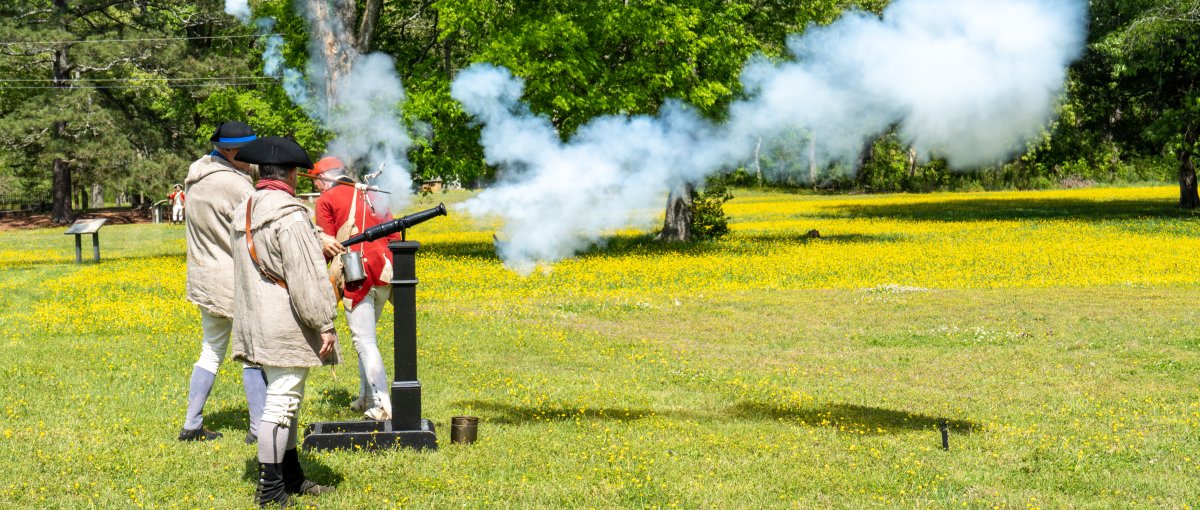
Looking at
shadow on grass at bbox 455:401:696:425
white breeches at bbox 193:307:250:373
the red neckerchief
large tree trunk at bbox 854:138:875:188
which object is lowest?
shadow on grass at bbox 455:401:696:425

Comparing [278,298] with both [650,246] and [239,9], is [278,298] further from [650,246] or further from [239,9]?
[239,9]

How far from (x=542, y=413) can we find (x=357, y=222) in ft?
7.32

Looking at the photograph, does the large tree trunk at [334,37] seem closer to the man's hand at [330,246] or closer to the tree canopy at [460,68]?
the tree canopy at [460,68]

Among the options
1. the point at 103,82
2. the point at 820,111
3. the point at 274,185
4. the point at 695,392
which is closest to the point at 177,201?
the point at 103,82

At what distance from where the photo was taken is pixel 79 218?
57.6m

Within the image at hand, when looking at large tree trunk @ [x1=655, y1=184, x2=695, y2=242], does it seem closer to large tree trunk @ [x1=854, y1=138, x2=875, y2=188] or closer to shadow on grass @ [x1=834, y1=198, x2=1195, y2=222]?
shadow on grass @ [x1=834, y1=198, x2=1195, y2=222]

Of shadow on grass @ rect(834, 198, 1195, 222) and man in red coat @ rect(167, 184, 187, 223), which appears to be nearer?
shadow on grass @ rect(834, 198, 1195, 222)

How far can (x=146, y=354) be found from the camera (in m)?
12.1

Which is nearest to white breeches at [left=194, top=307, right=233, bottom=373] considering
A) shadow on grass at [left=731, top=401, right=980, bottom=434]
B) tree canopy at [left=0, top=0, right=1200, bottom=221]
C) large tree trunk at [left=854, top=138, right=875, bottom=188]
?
shadow on grass at [left=731, top=401, right=980, bottom=434]

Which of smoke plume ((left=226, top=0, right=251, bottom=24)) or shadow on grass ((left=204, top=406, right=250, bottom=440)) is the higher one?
smoke plume ((left=226, top=0, right=251, bottom=24))

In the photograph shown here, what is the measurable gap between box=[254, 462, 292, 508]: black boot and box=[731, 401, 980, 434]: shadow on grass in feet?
13.0

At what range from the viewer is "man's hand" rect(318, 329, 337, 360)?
6219mm

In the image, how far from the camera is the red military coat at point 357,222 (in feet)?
26.5

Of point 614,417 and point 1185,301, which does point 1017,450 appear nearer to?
point 614,417
